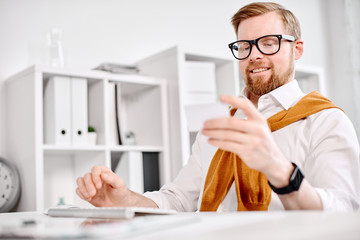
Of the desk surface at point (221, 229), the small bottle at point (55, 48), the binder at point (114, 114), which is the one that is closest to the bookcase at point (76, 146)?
the binder at point (114, 114)

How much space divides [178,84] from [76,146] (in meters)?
0.66

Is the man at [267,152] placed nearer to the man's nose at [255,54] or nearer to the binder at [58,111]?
the man's nose at [255,54]

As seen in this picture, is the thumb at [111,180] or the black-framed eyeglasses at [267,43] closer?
the thumb at [111,180]

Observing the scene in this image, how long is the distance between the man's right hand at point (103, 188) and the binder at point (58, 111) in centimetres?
99

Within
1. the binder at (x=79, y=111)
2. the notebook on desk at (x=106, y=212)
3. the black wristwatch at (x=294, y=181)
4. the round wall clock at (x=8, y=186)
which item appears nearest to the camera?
the notebook on desk at (x=106, y=212)

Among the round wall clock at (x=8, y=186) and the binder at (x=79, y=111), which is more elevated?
the binder at (x=79, y=111)

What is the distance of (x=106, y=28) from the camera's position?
9.27ft

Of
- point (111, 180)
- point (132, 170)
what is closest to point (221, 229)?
point (111, 180)

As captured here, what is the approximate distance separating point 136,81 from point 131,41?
1.68ft

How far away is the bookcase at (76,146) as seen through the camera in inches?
84.0

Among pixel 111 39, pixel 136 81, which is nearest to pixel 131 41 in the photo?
pixel 111 39

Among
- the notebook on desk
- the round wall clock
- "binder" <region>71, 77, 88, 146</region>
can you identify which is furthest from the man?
the round wall clock

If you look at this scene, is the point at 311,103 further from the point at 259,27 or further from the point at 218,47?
the point at 218,47

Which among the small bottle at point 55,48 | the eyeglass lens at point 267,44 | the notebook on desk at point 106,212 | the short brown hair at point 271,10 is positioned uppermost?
the small bottle at point 55,48
